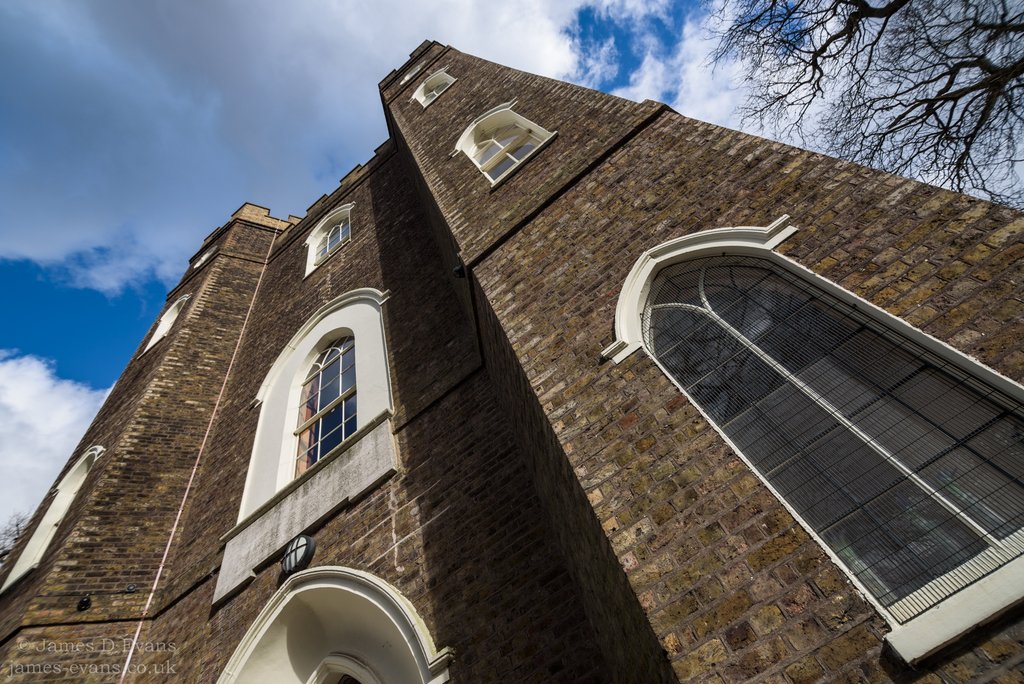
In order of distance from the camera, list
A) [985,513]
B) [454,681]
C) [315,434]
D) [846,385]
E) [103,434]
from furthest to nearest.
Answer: [103,434]
[315,434]
[454,681]
[846,385]
[985,513]

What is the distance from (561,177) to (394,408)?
10.8 ft

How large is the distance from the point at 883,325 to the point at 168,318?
16.7 metres

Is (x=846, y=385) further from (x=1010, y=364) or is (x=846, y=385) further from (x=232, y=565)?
(x=232, y=565)

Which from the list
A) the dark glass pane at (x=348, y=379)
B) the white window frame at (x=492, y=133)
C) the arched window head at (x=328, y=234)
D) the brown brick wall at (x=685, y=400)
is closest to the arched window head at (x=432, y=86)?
the arched window head at (x=328, y=234)

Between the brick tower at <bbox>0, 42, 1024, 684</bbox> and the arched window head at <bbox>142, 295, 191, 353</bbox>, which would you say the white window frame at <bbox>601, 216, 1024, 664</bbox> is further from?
the arched window head at <bbox>142, 295, 191, 353</bbox>

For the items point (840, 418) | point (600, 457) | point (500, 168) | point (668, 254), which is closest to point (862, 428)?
point (840, 418)

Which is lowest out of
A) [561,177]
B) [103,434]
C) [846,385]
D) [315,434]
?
[846,385]

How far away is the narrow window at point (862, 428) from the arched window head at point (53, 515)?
387 inches

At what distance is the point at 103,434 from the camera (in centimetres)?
1052

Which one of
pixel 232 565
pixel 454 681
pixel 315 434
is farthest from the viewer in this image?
pixel 315 434

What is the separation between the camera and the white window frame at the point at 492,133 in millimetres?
7745

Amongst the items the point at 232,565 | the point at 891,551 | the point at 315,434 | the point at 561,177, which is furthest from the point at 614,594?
the point at 315,434

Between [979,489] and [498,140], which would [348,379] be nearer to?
[498,140]

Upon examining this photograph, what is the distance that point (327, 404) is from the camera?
8.04 meters
